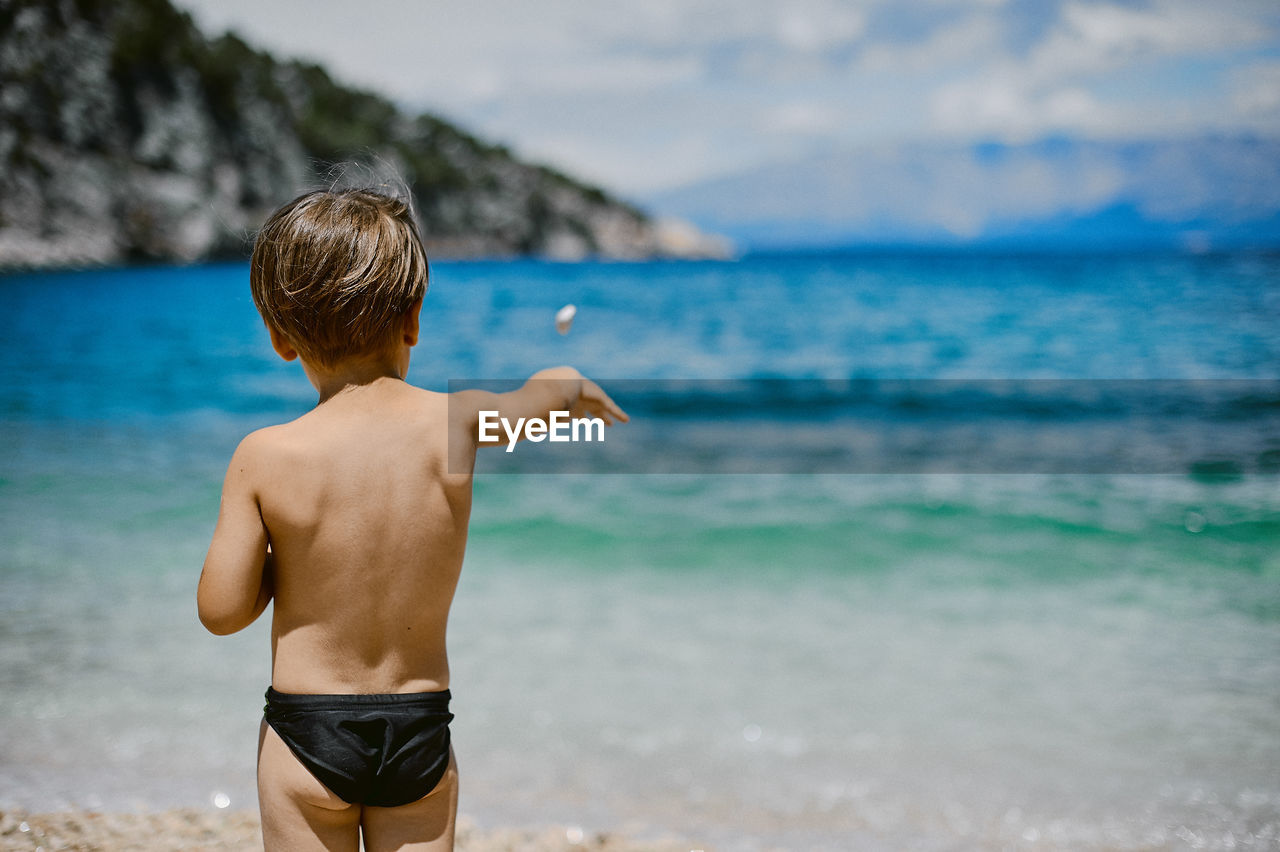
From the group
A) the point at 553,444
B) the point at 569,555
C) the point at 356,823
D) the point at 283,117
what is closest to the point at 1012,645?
the point at 569,555

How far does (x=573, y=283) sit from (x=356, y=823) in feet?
131

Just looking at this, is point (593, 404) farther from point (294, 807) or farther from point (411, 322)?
point (294, 807)

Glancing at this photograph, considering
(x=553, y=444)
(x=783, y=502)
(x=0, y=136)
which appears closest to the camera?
(x=783, y=502)

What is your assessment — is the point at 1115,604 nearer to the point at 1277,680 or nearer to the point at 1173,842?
the point at 1277,680

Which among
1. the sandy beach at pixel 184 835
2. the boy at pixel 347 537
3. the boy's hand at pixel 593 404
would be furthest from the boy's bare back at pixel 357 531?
the sandy beach at pixel 184 835

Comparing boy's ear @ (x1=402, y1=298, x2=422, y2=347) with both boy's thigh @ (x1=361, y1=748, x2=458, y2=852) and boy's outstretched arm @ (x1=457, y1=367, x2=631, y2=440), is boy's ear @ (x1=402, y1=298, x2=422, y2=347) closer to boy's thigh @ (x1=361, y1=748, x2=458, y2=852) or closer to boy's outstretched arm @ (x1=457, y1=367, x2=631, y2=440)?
boy's outstretched arm @ (x1=457, y1=367, x2=631, y2=440)

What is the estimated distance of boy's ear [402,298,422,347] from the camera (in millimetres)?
1490

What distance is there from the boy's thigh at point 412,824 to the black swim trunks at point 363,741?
0.11 feet

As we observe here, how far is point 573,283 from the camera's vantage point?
4078 centimetres

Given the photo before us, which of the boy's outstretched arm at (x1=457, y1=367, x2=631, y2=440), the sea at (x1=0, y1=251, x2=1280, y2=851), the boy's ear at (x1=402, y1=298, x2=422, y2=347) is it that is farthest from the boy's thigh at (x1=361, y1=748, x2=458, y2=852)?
the sea at (x1=0, y1=251, x2=1280, y2=851)

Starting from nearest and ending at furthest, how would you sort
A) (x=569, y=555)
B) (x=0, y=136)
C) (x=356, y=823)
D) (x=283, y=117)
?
(x=356, y=823), (x=569, y=555), (x=0, y=136), (x=283, y=117)

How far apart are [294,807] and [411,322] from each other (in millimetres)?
794

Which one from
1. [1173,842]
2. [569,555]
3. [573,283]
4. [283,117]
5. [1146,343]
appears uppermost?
[283,117]

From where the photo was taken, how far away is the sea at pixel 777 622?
130 inches
